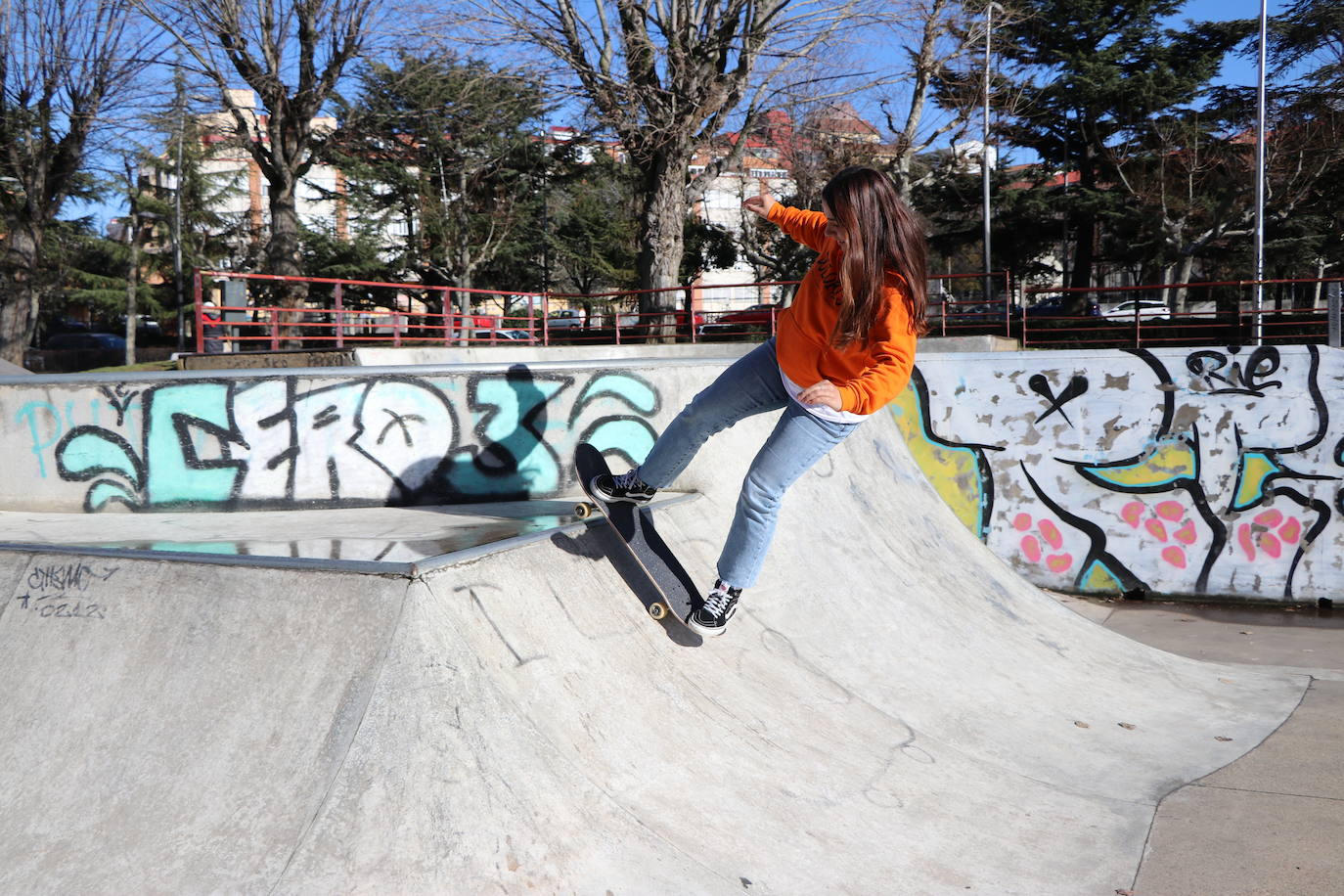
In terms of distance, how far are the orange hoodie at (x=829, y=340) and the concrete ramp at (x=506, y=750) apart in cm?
116

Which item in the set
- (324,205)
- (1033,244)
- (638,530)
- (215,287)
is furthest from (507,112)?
(324,205)

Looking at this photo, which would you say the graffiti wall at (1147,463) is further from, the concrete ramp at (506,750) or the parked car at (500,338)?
the parked car at (500,338)

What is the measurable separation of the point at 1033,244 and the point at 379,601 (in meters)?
33.7

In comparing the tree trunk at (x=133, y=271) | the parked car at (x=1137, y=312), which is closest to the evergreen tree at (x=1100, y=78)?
the parked car at (x=1137, y=312)

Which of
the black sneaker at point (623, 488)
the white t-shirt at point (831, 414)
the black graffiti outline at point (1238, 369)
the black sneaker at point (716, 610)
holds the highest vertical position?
the black graffiti outline at point (1238, 369)

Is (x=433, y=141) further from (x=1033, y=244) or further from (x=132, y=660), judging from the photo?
(x=132, y=660)

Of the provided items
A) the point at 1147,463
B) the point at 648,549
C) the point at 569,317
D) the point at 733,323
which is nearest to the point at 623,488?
the point at 648,549

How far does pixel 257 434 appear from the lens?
5070 millimetres

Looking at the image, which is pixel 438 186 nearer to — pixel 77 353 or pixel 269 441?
pixel 77 353

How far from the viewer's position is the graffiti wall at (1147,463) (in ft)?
26.7

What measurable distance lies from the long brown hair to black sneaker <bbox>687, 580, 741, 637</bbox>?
1.00 meters

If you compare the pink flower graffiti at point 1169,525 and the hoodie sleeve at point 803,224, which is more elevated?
the hoodie sleeve at point 803,224

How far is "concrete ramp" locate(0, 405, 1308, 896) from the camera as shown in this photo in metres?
2.48

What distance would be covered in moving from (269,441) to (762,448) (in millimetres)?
2942
